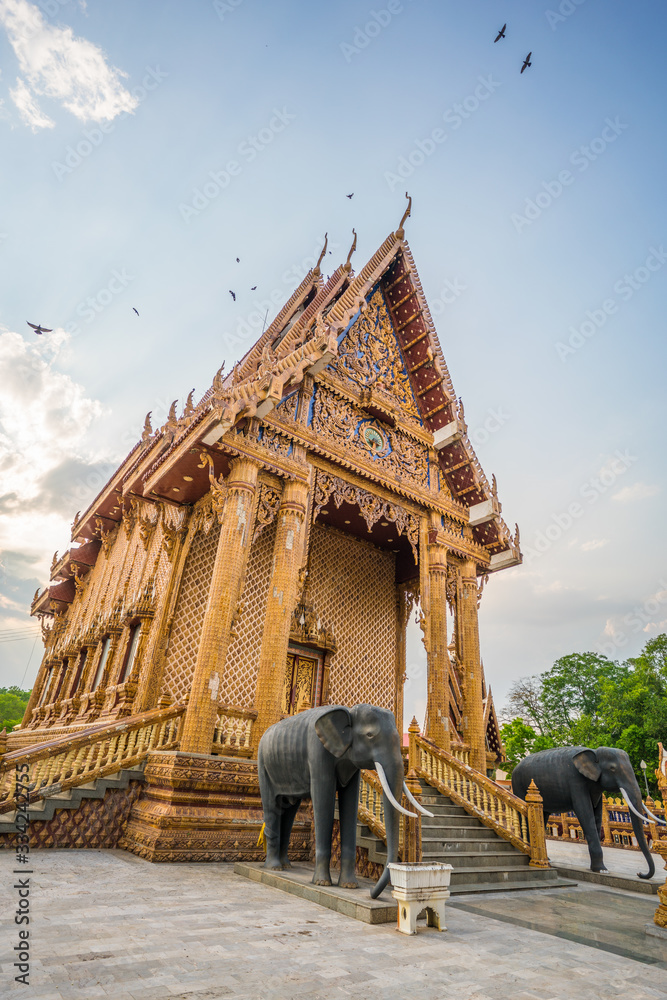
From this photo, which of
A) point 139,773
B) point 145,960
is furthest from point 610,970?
point 139,773

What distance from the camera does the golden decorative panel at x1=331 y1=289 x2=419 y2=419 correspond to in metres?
12.4

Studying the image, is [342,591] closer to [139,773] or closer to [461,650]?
[461,650]

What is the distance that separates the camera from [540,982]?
3053mm

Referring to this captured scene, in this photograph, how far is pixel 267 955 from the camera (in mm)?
3117

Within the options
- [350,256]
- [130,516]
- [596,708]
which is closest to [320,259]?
[350,256]

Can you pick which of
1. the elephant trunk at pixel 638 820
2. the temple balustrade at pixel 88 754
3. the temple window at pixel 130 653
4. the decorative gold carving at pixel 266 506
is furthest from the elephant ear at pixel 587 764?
the temple window at pixel 130 653

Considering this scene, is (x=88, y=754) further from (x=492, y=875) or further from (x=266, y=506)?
(x=492, y=875)

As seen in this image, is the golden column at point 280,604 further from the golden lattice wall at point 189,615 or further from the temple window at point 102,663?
the temple window at point 102,663

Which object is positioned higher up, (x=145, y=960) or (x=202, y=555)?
(x=202, y=555)

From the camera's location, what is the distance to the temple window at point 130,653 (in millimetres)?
11359

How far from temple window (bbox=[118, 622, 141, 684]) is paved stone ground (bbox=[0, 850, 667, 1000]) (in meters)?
6.80

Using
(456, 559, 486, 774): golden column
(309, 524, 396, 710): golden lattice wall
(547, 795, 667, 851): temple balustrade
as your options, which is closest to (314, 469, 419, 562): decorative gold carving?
(456, 559, 486, 774): golden column

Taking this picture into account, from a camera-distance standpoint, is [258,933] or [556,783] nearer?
[258,933]

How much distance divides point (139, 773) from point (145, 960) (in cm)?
519
